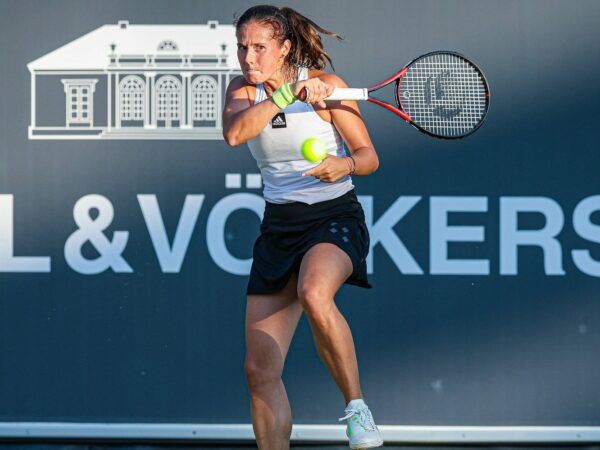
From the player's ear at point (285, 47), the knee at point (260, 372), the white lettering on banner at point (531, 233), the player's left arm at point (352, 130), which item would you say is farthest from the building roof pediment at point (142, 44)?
the knee at point (260, 372)

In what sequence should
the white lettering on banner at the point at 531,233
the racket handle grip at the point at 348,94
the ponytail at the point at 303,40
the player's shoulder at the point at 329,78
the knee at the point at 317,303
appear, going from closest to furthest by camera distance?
the knee at the point at 317,303 < the racket handle grip at the point at 348,94 < the player's shoulder at the point at 329,78 < the ponytail at the point at 303,40 < the white lettering on banner at the point at 531,233

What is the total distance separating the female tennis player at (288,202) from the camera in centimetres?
356

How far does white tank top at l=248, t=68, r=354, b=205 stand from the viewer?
3.70 meters

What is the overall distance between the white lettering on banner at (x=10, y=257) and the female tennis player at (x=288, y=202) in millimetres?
1450

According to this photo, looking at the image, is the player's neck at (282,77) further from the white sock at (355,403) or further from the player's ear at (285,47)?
the white sock at (355,403)

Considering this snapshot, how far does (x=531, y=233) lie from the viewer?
15.9ft

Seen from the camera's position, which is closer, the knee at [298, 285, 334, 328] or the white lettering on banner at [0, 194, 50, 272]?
the knee at [298, 285, 334, 328]

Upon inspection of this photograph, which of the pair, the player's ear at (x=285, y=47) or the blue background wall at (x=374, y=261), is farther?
the blue background wall at (x=374, y=261)

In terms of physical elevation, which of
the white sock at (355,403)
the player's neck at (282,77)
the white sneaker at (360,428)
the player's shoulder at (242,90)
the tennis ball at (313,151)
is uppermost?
the player's neck at (282,77)

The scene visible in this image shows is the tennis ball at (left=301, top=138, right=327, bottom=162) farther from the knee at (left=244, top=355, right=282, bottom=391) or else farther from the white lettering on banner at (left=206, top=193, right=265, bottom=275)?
the white lettering on banner at (left=206, top=193, right=265, bottom=275)

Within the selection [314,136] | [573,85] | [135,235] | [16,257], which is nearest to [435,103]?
[314,136]

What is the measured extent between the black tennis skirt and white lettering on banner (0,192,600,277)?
3.45 feet

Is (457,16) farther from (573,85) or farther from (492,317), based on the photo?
(492,317)

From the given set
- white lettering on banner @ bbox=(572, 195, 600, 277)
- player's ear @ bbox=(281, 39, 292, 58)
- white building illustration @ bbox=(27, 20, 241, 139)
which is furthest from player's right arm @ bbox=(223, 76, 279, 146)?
white lettering on banner @ bbox=(572, 195, 600, 277)
